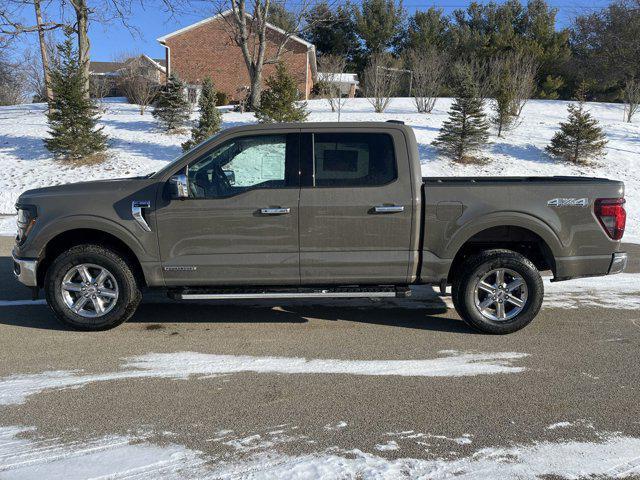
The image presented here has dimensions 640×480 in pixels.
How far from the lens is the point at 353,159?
507cm

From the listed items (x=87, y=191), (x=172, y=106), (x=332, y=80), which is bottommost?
(x=87, y=191)

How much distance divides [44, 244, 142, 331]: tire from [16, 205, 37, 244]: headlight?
0.39 metres

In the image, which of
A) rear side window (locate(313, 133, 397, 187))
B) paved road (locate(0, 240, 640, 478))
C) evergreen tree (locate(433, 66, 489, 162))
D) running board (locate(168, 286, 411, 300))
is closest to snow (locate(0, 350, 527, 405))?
paved road (locate(0, 240, 640, 478))

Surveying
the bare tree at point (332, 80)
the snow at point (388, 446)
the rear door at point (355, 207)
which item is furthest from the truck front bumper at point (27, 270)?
the bare tree at point (332, 80)

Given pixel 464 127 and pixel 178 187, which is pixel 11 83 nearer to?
pixel 464 127

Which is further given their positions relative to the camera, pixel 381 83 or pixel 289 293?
pixel 381 83

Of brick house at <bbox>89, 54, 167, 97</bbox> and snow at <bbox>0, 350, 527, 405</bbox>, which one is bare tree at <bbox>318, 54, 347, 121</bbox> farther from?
snow at <bbox>0, 350, 527, 405</bbox>

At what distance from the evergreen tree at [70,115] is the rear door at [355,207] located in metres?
15.0

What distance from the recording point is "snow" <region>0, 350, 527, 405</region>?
4137 mm

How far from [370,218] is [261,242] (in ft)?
3.41

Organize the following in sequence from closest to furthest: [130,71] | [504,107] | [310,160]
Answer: [310,160] < [504,107] < [130,71]

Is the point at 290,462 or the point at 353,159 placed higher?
the point at 353,159

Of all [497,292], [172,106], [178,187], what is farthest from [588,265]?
[172,106]

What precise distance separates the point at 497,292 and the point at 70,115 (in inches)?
663
